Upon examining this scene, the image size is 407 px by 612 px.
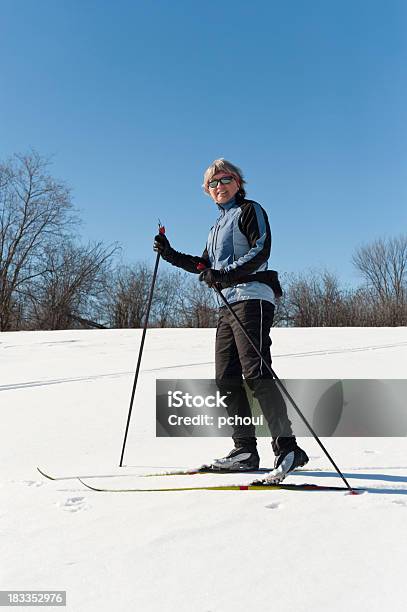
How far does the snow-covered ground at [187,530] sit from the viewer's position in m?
1.12

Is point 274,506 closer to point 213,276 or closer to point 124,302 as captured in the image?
point 213,276

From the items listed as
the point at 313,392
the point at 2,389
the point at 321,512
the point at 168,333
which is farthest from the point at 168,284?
the point at 321,512

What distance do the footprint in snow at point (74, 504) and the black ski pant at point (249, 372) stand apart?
2.80 ft

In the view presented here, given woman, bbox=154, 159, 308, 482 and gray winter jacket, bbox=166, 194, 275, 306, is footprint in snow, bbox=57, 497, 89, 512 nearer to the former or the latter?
woman, bbox=154, 159, 308, 482

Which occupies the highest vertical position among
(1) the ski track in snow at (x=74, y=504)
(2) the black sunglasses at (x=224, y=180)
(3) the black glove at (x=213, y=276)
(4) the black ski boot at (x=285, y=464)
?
(2) the black sunglasses at (x=224, y=180)

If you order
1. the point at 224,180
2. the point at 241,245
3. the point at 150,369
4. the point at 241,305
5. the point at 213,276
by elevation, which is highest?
the point at 224,180

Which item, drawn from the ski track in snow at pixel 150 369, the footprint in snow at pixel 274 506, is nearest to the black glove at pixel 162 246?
the footprint in snow at pixel 274 506

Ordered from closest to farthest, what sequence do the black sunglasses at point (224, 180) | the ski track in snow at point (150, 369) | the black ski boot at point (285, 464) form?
the black ski boot at point (285, 464) → the black sunglasses at point (224, 180) → the ski track in snow at point (150, 369)

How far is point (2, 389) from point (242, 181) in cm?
346

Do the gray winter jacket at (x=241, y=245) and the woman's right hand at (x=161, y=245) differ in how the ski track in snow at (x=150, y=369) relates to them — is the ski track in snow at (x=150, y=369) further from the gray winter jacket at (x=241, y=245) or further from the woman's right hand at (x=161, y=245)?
the gray winter jacket at (x=241, y=245)

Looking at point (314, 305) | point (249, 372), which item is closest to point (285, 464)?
point (249, 372)

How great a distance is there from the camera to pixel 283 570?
3.98 ft

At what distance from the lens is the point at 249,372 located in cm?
222

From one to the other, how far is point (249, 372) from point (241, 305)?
327 mm
